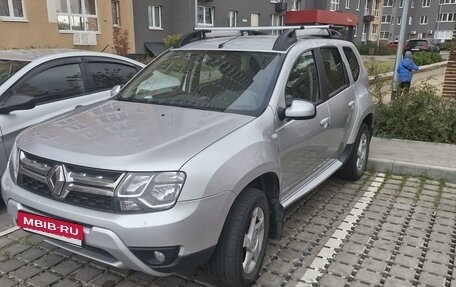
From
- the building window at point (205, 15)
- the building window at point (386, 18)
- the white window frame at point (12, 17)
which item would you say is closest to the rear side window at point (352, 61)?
the white window frame at point (12, 17)

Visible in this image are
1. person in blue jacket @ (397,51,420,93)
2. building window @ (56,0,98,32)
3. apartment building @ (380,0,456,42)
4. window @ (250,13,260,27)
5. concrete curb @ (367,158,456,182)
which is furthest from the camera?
apartment building @ (380,0,456,42)

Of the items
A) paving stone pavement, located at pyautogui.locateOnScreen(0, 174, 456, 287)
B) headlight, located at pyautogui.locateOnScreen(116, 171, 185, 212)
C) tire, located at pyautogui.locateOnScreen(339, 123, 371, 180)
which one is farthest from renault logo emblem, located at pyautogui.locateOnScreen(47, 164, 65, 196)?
tire, located at pyautogui.locateOnScreen(339, 123, 371, 180)

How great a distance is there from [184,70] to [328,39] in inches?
70.5

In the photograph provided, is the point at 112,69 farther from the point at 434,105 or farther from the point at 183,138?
the point at 434,105

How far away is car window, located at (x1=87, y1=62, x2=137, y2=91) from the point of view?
512 centimetres

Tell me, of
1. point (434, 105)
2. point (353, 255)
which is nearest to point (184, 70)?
point (353, 255)

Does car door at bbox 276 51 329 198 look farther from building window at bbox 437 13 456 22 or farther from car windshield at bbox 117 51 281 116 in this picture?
building window at bbox 437 13 456 22

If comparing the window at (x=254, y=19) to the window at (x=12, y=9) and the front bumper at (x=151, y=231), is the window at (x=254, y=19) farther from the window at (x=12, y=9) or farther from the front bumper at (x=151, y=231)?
the front bumper at (x=151, y=231)

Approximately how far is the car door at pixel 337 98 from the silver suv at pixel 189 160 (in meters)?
0.04

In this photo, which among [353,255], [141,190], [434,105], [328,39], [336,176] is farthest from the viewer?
[434,105]

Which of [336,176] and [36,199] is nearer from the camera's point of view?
[36,199]

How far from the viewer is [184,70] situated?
12.3 feet

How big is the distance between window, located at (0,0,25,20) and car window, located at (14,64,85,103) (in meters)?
11.9

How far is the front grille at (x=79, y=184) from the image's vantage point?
2352 mm
